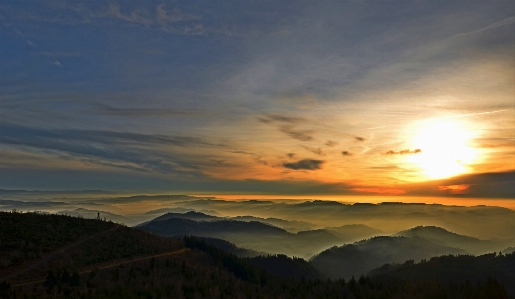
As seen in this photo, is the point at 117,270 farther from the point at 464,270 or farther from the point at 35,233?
the point at 464,270

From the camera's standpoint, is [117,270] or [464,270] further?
[464,270]

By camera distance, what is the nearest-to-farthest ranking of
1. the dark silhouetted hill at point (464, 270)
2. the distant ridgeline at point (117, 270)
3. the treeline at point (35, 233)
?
the distant ridgeline at point (117, 270), the treeline at point (35, 233), the dark silhouetted hill at point (464, 270)

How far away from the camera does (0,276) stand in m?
51.1

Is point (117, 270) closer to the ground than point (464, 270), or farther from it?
farther from it

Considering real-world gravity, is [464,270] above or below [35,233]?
below

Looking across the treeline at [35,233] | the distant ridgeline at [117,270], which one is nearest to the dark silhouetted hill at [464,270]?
the distant ridgeline at [117,270]

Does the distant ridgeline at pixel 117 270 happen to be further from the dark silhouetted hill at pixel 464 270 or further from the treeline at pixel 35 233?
Answer: the dark silhouetted hill at pixel 464 270

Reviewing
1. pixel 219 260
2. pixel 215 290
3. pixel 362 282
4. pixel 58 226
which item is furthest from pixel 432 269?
pixel 58 226

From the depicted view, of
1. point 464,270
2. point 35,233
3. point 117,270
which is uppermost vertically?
point 35,233

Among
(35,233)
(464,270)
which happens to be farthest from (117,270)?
(464,270)

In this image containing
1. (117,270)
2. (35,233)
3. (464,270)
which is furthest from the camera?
(464,270)

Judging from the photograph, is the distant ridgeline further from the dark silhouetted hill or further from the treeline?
the dark silhouetted hill

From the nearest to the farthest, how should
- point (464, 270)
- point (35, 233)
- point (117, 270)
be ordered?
point (117, 270) → point (35, 233) → point (464, 270)

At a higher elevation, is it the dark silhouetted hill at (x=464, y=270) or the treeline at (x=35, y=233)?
the treeline at (x=35, y=233)
